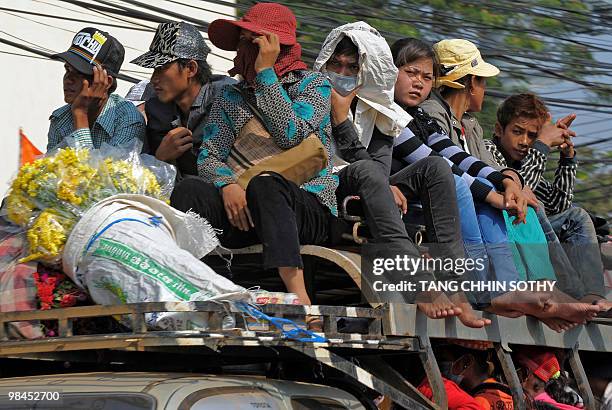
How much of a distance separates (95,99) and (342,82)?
1.22 meters

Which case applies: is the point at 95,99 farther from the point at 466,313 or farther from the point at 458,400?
the point at 458,400

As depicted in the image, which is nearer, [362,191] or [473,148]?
[362,191]

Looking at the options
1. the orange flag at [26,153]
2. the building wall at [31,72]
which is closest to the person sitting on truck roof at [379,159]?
the orange flag at [26,153]

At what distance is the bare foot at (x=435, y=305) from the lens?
17.2ft

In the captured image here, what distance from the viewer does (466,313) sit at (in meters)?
5.50

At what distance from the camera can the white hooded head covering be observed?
6.01 m

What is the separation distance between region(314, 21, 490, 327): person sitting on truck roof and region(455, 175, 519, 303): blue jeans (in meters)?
0.20

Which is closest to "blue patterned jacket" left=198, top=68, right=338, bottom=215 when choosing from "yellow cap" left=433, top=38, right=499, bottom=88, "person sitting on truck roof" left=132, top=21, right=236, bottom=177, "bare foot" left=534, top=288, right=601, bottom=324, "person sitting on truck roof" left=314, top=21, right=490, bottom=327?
"person sitting on truck roof" left=314, top=21, right=490, bottom=327

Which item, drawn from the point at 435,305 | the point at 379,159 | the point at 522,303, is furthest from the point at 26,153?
the point at 522,303

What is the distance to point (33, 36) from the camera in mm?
9000

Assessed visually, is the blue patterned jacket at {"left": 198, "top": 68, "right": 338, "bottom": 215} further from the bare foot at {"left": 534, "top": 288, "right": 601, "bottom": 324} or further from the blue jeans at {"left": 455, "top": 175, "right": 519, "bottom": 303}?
the bare foot at {"left": 534, "top": 288, "right": 601, "bottom": 324}

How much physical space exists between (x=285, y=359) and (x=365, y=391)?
0.37 metres

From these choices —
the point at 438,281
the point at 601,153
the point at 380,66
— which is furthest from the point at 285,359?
the point at 601,153

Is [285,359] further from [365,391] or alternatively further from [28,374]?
[28,374]
